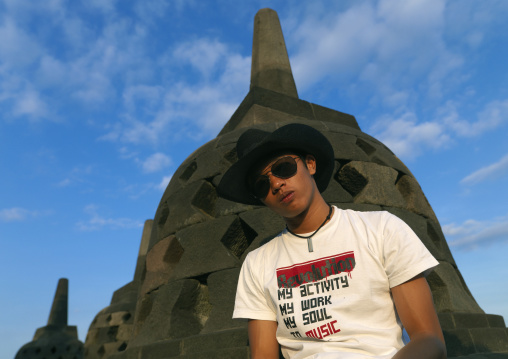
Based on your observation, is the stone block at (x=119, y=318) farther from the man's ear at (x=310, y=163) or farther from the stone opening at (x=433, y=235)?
the man's ear at (x=310, y=163)

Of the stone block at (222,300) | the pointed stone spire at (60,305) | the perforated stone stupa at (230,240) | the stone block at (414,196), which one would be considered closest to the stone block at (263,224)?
the perforated stone stupa at (230,240)

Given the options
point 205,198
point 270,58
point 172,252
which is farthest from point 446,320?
point 270,58

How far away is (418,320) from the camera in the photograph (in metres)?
1.53

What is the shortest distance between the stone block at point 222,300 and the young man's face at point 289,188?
202 centimetres

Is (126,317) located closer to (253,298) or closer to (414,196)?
(414,196)

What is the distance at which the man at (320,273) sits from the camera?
61.9 inches

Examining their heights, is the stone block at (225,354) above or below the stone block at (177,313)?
below

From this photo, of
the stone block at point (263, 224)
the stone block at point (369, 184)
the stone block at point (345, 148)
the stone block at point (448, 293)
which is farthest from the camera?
the stone block at point (345, 148)

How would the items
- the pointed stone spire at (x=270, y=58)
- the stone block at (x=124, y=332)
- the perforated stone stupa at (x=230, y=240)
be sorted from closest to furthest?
the perforated stone stupa at (x=230, y=240) → the pointed stone spire at (x=270, y=58) → the stone block at (x=124, y=332)

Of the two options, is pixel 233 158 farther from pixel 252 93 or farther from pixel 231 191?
pixel 231 191

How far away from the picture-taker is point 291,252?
189 cm

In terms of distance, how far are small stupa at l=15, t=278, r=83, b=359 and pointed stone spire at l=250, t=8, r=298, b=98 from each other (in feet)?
28.9

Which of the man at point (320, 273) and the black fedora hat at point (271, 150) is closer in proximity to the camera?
the man at point (320, 273)

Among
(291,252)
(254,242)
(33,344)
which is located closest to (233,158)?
(254,242)
